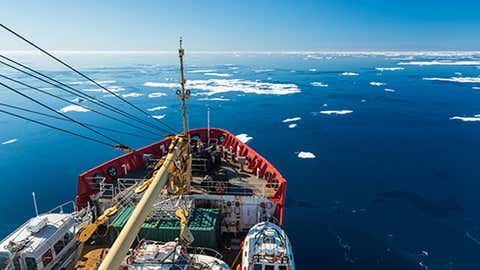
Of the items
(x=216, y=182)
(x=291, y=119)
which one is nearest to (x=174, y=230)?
(x=216, y=182)

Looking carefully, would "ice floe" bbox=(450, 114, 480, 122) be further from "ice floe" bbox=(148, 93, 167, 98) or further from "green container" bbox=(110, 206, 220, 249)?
"ice floe" bbox=(148, 93, 167, 98)

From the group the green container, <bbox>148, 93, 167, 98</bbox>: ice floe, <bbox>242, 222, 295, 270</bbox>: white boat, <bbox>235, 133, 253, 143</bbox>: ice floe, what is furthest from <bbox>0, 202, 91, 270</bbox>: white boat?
<bbox>148, 93, 167, 98</bbox>: ice floe

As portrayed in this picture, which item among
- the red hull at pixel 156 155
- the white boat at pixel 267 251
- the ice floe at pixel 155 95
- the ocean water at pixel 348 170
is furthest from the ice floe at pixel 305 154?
the ice floe at pixel 155 95

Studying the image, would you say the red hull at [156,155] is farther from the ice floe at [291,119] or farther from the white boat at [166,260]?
the ice floe at [291,119]

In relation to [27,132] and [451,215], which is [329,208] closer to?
[451,215]

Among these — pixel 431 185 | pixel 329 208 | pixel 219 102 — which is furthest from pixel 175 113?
pixel 431 185

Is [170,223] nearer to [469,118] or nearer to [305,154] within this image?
[305,154]
